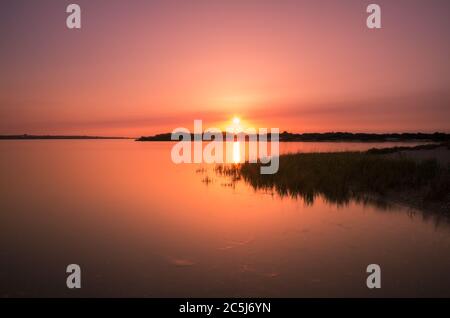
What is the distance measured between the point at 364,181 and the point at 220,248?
12359 millimetres

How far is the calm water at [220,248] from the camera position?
7.62 metres

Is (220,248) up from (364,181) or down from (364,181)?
down

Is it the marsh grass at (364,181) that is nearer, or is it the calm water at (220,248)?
the calm water at (220,248)

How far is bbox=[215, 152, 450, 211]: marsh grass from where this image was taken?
15674 mm

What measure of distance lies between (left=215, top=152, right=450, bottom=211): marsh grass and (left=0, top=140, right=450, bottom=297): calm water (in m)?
1.82

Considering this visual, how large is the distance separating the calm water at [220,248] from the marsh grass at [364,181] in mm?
1815

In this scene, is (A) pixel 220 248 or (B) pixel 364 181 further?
(B) pixel 364 181

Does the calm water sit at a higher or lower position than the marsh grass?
lower

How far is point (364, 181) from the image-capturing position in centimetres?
1920

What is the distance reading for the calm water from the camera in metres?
7.62

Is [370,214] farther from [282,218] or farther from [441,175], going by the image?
[441,175]

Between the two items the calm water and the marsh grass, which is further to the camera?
the marsh grass

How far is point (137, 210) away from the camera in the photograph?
16.3 m
